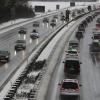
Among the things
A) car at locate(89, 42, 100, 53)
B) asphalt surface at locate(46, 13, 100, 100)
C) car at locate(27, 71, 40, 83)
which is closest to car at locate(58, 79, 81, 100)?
asphalt surface at locate(46, 13, 100, 100)

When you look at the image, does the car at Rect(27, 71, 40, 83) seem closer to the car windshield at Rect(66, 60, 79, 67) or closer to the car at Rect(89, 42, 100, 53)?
the car windshield at Rect(66, 60, 79, 67)

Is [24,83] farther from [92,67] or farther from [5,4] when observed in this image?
[5,4]

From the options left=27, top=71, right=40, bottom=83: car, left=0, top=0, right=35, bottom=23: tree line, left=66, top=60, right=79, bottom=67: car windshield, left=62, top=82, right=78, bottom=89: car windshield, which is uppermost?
left=62, top=82, right=78, bottom=89: car windshield

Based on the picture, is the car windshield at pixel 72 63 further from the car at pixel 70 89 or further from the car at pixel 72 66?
the car at pixel 70 89

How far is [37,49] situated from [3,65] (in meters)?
18.0

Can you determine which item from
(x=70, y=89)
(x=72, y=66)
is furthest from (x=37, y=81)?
(x=70, y=89)

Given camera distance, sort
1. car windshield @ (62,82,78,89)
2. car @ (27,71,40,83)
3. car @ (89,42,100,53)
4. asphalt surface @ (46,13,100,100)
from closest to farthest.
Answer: car windshield @ (62,82,78,89), asphalt surface @ (46,13,100,100), car @ (27,71,40,83), car @ (89,42,100,53)

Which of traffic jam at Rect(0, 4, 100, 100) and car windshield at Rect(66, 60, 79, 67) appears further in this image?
car windshield at Rect(66, 60, 79, 67)

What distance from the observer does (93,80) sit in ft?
156

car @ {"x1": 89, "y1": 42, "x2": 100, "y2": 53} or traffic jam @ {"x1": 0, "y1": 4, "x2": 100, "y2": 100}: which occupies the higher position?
traffic jam @ {"x1": 0, "y1": 4, "x2": 100, "y2": 100}

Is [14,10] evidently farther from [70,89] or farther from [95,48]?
[70,89]

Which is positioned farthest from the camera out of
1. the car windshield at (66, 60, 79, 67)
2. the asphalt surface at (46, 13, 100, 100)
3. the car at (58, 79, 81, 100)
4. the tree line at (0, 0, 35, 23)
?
the tree line at (0, 0, 35, 23)

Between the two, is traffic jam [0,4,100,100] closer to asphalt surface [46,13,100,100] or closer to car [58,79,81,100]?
car [58,79,81,100]

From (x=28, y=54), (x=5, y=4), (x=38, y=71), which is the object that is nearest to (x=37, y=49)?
(x=28, y=54)
